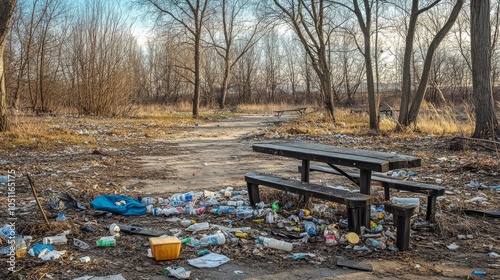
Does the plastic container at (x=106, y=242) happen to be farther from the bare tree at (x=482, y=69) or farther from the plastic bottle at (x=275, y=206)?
the bare tree at (x=482, y=69)

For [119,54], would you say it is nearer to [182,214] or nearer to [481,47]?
[481,47]

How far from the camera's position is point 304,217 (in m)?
4.14

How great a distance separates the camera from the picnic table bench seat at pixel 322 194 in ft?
11.6

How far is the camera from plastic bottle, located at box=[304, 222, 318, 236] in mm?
3758

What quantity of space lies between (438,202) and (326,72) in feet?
44.6

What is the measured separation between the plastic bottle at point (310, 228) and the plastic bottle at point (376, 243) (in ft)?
1.53

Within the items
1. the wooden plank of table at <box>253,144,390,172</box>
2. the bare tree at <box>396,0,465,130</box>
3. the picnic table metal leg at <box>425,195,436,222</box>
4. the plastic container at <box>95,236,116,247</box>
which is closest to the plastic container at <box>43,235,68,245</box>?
the plastic container at <box>95,236,116,247</box>

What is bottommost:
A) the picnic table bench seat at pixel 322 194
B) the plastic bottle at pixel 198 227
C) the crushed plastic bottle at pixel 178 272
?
the crushed plastic bottle at pixel 178 272

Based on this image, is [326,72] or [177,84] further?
[177,84]

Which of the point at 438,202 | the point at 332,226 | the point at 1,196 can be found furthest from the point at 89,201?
the point at 438,202

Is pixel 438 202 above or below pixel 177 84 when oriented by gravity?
below

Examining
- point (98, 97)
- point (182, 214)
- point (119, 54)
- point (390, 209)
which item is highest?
point (119, 54)

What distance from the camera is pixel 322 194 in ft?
12.4

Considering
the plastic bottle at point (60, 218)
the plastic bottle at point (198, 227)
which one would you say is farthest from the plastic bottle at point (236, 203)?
the plastic bottle at point (60, 218)
